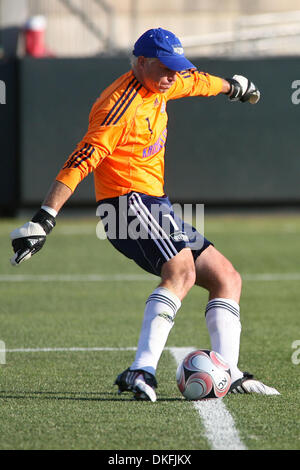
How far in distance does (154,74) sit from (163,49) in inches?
6.2

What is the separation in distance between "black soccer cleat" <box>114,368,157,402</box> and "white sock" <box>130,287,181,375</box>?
0.03 m

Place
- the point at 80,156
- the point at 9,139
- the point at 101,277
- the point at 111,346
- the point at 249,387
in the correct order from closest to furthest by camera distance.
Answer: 1. the point at 80,156
2. the point at 249,387
3. the point at 111,346
4. the point at 101,277
5. the point at 9,139

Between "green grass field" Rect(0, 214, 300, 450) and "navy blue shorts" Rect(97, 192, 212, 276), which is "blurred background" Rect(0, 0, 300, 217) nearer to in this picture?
"green grass field" Rect(0, 214, 300, 450)

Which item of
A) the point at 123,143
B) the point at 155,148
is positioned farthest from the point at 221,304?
the point at 123,143

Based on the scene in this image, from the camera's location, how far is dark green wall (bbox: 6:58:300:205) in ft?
51.4

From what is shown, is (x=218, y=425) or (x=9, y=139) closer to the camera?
(x=218, y=425)

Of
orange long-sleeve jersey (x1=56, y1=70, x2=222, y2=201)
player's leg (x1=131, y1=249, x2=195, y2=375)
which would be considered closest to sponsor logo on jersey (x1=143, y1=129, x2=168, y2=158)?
orange long-sleeve jersey (x1=56, y1=70, x2=222, y2=201)

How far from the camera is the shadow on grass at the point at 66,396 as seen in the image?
524cm

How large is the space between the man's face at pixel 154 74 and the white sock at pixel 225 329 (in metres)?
1.30

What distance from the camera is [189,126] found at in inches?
624

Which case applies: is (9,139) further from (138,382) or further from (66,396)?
(138,382)

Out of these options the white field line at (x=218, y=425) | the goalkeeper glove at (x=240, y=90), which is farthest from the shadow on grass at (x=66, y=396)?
the goalkeeper glove at (x=240, y=90)

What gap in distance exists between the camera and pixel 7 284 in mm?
10180
